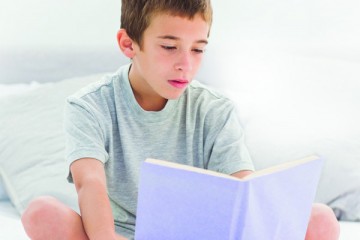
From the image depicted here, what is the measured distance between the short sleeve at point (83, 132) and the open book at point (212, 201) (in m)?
0.27

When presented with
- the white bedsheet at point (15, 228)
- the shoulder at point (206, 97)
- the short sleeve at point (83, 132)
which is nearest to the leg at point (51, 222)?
the short sleeve at point (83, 132)

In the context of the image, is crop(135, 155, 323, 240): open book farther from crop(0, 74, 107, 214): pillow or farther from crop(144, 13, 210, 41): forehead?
crop(0, 74, 107, 214): pillow

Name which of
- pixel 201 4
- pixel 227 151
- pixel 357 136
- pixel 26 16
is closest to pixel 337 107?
pixel 357 136

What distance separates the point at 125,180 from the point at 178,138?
0.12 meters

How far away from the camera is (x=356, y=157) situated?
152 cm

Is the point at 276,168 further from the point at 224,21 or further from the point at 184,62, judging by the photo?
the point at 224,21

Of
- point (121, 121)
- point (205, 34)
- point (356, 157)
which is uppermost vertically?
point (205, 34)

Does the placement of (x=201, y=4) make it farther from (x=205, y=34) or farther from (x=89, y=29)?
(x=89, y=29)

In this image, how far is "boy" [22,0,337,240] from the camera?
3.52 feet

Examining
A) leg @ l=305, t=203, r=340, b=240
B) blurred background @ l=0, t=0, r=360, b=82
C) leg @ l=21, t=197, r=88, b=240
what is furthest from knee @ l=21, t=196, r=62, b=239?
blurred background @ l=0, t=0, r=360, b=82

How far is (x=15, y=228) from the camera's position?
1351mm

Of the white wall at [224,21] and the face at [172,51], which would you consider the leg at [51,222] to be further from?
the white wall at [224,21]

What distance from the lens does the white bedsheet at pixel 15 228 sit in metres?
1.30

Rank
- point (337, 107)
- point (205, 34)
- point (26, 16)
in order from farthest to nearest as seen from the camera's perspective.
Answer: point (26, 16), point (337, 107), point (205, 34)
